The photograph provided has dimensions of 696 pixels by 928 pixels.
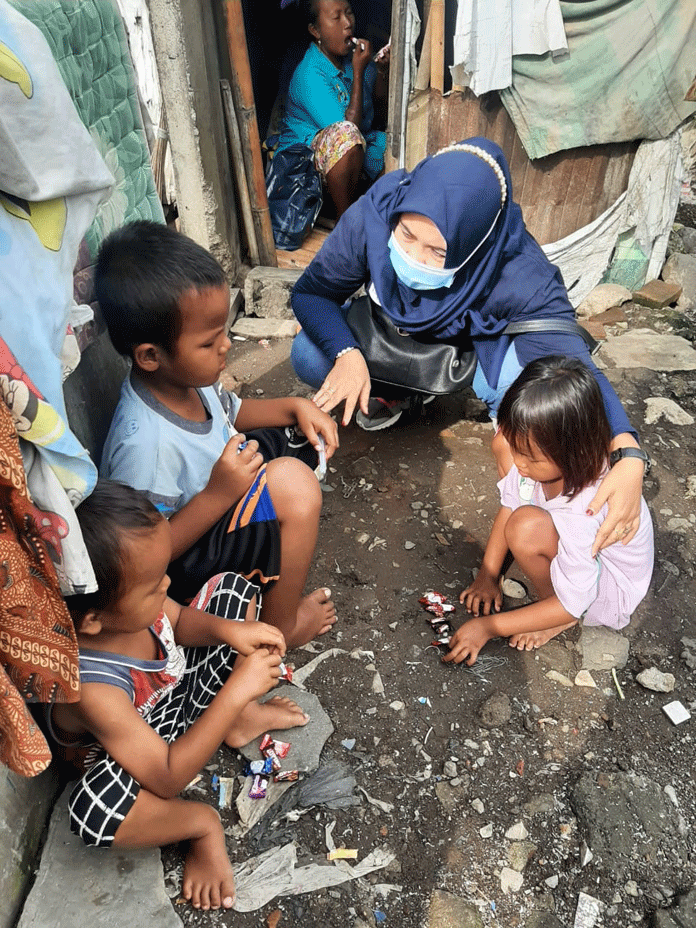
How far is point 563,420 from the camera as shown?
1923mm

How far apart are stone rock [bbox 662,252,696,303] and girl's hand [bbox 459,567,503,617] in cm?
305

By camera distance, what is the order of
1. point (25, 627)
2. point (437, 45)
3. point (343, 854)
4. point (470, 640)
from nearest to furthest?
point (25, 627), point (343, 854), point (470, 640), point (437, 45)

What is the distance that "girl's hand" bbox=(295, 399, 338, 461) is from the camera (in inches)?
89.4

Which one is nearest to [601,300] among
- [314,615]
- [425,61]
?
[425,61]

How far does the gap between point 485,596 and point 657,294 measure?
295 centimetres

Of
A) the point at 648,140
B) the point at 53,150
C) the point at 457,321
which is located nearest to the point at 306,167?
the point at 648,140

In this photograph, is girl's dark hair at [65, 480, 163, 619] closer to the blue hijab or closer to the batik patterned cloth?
→ the batik patterned cloth

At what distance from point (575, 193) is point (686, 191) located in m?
2.37

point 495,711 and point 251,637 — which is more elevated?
point 251,637

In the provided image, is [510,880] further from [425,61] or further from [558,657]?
[425,61]

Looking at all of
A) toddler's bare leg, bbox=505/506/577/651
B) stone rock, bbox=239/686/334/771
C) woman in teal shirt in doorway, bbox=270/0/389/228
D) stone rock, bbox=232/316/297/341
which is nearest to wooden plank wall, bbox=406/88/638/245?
woman in teal shirt in doorway, bbox=270/0/389/228

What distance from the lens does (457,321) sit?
9.18 ft

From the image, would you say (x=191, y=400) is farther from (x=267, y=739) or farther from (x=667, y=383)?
(x=667, y=383)

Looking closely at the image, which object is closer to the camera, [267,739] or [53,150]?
[53,150]
